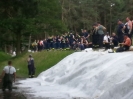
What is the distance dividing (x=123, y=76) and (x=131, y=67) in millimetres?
709

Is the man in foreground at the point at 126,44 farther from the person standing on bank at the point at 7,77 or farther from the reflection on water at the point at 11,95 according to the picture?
the reflection on water at the point at 11,95

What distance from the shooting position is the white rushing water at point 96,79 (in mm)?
11570

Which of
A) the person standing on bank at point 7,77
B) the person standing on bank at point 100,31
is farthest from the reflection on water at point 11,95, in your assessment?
the person standing on bank at point 100,31

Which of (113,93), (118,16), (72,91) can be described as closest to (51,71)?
(72,91)

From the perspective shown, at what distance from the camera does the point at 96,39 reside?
78.1 ft

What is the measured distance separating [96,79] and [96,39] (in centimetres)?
913

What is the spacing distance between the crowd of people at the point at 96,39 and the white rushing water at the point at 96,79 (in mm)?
2188

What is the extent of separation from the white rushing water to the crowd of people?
2.19 metres

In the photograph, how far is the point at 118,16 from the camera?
69.4 m

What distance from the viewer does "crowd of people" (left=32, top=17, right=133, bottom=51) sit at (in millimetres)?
19769

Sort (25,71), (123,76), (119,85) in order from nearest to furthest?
(119,85)
(123,76)
(25,71)

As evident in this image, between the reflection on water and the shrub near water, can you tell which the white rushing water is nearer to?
the reflection on water

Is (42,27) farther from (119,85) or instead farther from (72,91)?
(119,85)

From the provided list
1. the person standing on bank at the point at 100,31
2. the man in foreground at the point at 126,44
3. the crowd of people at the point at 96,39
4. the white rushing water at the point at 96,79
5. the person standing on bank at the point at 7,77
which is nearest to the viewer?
the white rushing water at the point at 96,79
